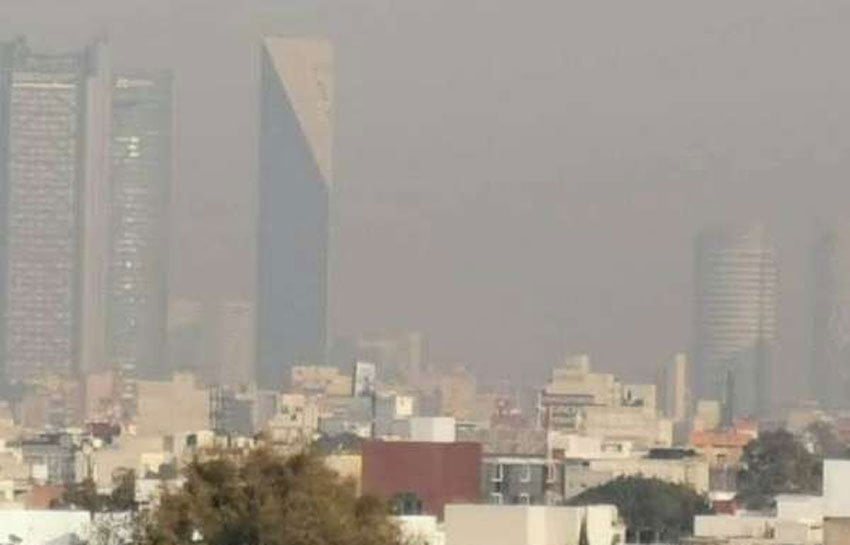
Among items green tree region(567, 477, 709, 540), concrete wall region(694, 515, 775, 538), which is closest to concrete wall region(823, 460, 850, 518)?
concrete wall region(694, 515, 775, 538)

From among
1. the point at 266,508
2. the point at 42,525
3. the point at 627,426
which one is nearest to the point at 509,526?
the point at 42,525

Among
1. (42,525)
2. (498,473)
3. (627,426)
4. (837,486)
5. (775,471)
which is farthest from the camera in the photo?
(627,426)

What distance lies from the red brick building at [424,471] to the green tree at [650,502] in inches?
93.1

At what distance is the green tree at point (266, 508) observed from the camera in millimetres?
31219

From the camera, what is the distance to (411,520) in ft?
152

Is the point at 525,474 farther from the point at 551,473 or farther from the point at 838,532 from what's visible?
the point at 838,532

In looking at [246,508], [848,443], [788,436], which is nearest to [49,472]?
[788,436]

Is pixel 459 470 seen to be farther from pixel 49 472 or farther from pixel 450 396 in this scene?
pixel 450 396

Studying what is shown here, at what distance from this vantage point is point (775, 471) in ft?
320

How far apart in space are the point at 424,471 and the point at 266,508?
37.3m

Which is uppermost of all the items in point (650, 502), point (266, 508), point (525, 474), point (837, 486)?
point (525, 474)

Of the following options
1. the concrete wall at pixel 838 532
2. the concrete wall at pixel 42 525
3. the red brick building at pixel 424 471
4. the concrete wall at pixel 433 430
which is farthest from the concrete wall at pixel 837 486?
the concrete wall at pixel 433 430

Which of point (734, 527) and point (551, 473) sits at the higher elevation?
point (551, 473)

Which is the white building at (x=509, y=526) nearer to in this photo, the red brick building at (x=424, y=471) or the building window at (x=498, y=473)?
the red brick building at (x=424, y=471)
